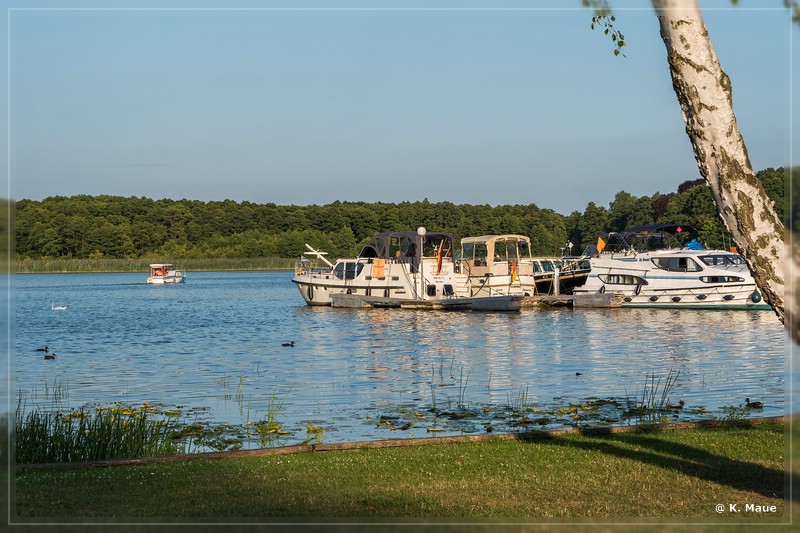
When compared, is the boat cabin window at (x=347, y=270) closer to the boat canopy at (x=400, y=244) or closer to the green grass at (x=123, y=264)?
the boat canopy at (x=400, y=244)

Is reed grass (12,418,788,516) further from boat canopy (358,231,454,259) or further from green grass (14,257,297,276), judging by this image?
green grass (14,257,297,276)

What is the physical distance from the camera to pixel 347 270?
59906mm

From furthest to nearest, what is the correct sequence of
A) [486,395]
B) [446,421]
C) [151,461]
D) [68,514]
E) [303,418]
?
[486,395], [303,418], [446,421], [151,461], [68,514]

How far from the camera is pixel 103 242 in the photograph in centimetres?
13750

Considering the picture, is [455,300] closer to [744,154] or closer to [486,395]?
[486,395]

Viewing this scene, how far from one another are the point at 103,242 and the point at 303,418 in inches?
4993

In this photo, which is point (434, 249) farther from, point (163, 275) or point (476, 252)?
point (163, 275)

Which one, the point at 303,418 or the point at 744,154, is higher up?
the point at 744,154

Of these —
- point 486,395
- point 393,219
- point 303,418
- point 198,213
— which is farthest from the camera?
point 198,213

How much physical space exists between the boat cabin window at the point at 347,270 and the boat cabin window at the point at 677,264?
17.6 m

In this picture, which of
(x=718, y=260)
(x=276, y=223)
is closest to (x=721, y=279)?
(x=718, y=260)

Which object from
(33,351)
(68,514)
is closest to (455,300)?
(33,351)

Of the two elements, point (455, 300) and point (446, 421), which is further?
point (455, 300)

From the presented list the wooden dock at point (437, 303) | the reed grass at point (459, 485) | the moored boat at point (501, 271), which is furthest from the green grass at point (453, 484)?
the moored boat at point (501, 271)
